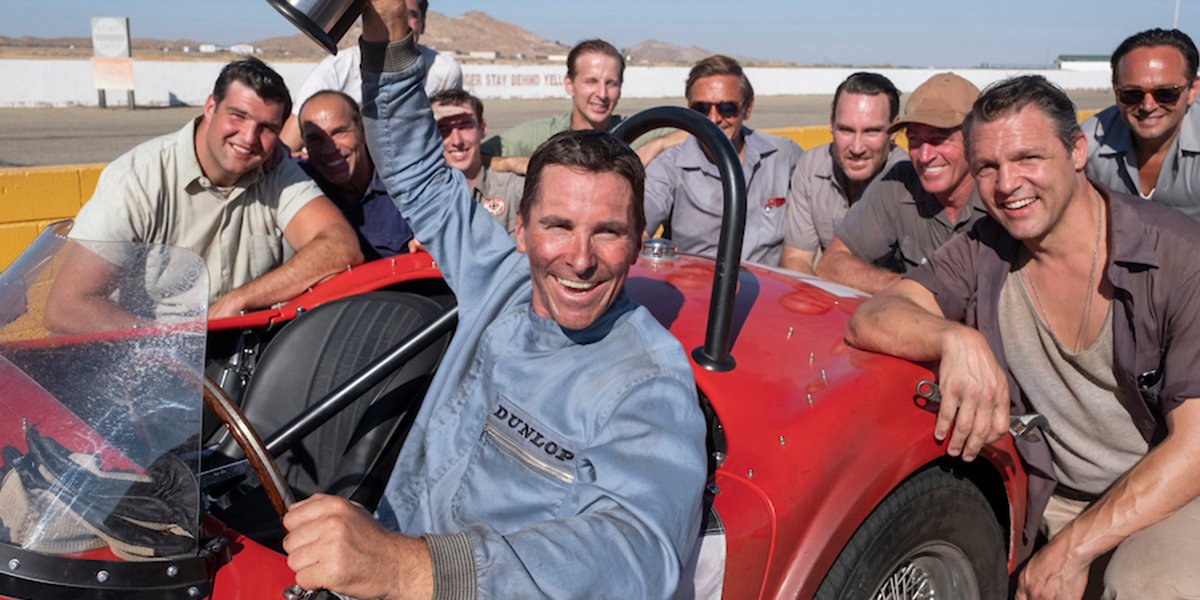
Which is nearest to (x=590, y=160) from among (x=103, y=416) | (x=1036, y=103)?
(x=103, y=416)

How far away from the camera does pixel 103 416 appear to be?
1.56 meters

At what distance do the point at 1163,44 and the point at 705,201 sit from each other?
80.7 inches

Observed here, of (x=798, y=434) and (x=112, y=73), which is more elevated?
(x=112, y=73)

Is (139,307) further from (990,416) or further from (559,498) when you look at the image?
(990,416)

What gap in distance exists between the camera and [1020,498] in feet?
8.17

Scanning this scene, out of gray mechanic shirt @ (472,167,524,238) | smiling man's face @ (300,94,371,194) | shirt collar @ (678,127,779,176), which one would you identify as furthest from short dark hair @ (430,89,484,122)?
shirt collar @ (678,127,779,176)

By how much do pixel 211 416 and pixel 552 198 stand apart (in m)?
1.53

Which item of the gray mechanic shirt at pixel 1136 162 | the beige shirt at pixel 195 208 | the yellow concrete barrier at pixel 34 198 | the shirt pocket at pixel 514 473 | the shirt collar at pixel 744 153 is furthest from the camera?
the yellow concrete barrier at pixel 34 198

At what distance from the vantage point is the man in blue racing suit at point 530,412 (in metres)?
1.43

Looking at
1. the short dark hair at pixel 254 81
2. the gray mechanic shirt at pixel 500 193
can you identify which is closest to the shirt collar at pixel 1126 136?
the gray mechanic shirt at pixel 500 193

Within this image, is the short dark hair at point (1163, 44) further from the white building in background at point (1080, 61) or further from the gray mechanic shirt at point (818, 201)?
the white building in background at point (1080, 61)

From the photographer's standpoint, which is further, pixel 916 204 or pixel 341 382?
pixel 916 204

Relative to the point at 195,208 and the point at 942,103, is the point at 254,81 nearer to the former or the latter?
the point at 195,208

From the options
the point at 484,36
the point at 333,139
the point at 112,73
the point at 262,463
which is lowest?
the point at 262,463
